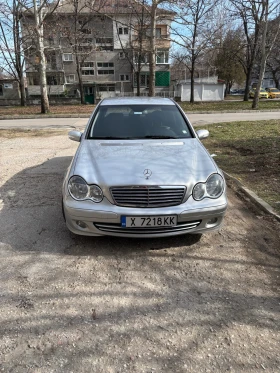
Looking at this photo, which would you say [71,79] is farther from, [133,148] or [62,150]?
[133,148]

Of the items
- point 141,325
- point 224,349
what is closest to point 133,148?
point 141,325

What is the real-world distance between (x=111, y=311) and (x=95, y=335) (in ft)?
0.90

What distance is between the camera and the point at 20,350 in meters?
2.10

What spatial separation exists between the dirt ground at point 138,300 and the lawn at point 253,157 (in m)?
1.27

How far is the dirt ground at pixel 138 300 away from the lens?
205cm

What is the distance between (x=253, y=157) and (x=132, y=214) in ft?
17.5

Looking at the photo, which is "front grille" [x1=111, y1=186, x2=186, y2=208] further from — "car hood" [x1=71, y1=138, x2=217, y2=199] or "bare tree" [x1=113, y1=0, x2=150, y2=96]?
"bare tree" [x1=113, y1=0, x2=150, y2=96]

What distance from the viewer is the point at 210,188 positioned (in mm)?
3379

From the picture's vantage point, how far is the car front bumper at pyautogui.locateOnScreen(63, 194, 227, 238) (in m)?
3.14

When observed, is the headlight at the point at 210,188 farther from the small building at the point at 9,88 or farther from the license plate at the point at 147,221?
the small building at the point at 9,88

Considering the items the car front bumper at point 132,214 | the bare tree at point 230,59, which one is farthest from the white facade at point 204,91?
the car front bumper at point 132,214

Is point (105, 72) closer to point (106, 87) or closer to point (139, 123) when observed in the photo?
point (106, 87)

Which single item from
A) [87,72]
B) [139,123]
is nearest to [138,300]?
[139,123]

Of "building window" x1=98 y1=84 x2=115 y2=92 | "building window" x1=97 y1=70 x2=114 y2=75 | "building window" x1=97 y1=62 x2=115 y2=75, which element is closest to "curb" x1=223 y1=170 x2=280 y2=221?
"building window" x1=98 y1=84 x2=115 y2=92
